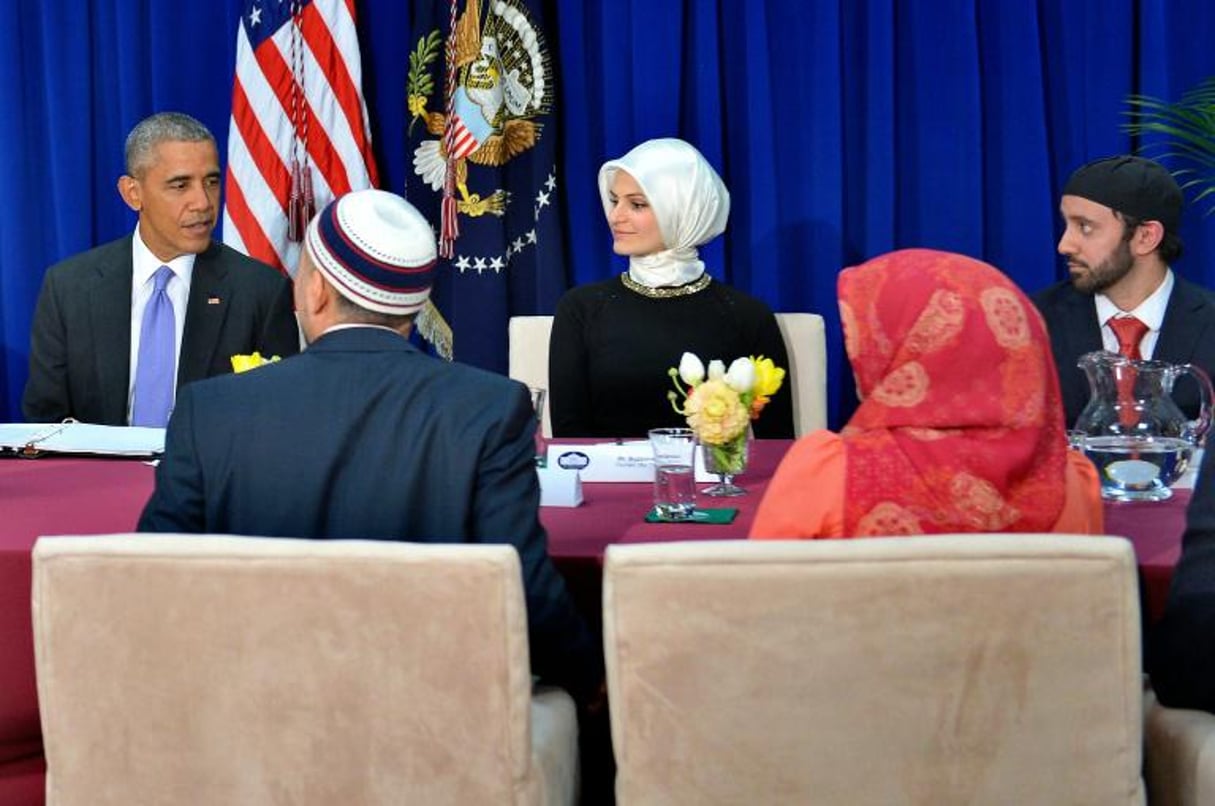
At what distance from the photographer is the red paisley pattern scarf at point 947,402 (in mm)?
1954

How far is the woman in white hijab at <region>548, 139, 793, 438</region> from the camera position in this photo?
4023 millimetres

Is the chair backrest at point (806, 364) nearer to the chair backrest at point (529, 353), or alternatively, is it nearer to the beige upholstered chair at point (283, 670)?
the chair backrest at point (529, 353)

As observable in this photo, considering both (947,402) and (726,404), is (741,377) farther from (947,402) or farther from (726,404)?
(947,402)

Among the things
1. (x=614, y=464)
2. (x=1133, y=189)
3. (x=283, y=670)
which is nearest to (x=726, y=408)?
(x=614, y=464)

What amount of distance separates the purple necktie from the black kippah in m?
2.43

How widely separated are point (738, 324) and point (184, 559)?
2.48 m

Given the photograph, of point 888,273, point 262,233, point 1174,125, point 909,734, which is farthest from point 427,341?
point 909,734

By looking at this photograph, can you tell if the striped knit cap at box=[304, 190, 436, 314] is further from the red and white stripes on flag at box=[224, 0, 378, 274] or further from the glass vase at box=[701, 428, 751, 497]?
the red and white stripes on flag at box=[224, 0, 378, 274]

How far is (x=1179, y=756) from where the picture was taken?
194 cm

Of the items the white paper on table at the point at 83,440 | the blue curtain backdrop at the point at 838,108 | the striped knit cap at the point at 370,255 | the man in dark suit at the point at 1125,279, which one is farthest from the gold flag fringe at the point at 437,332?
the striped knit cap at the point at 370,255

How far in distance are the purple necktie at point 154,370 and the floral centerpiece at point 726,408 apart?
179 centimetres

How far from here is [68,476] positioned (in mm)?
3016

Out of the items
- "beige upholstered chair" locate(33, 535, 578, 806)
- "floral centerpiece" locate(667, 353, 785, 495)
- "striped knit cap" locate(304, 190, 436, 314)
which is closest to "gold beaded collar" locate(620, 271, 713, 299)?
"floral centerpiece" locate(667, 353, 785, 495)

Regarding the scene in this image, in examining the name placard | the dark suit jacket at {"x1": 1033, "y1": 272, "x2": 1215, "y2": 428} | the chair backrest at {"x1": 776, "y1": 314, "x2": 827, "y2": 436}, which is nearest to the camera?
the name placard
